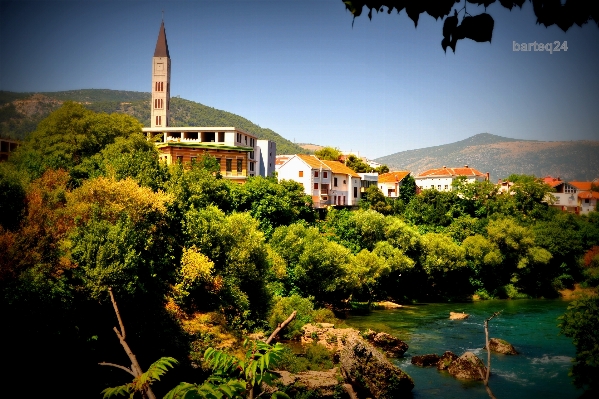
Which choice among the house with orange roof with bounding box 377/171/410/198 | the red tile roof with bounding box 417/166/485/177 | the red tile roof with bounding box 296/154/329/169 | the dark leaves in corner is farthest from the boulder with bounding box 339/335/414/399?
the red tile roof with bounding box 417/166/485/177

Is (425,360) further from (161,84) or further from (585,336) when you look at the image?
(161,84)

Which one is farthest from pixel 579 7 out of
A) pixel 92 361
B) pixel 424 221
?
pixel 424 221

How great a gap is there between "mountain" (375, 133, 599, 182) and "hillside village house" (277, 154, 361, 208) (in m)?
20.9

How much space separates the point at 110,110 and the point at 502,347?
80.6 m

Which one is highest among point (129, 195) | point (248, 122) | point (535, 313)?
point (248, 122)

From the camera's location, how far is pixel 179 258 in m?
22.1

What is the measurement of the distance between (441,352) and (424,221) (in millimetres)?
28446

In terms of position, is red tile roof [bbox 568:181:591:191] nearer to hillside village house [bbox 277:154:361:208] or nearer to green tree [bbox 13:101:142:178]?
hillside village house [bbox 277:154:361:208]

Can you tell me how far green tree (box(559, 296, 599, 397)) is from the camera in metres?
14.0

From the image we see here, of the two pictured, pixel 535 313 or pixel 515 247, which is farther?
pixel 515 247

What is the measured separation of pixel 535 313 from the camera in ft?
107

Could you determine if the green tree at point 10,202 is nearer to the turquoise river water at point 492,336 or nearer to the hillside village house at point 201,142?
the turquoise river water at point 492,336

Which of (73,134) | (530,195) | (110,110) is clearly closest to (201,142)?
(73,134)

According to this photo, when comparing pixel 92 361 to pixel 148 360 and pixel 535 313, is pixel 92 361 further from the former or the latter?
pixel 535 313
